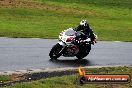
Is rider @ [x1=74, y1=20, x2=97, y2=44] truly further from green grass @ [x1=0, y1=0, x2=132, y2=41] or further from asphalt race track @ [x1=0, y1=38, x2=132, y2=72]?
green grass @ [x1=0, y1=0, x2=132, y2=41]

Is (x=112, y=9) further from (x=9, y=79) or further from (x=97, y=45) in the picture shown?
(x=9, y=79)

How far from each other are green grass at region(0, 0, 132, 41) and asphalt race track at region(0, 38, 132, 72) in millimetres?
2555

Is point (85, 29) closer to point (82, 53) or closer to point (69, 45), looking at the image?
point (69, 45)

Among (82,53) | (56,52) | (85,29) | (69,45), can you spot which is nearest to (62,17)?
(82,53)

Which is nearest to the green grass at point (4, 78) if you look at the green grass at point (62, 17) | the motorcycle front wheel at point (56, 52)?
the motorcycle front wheel at point (56, 52)

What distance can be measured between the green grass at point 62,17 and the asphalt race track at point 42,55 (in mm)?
2555

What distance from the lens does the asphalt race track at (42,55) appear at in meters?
17.8

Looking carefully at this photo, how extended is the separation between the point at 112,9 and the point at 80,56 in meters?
25.7

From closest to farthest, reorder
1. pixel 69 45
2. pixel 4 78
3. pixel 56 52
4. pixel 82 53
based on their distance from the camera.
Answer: pixel 4 78, pixel 56 52, pixel 69 45, pixel 82 53

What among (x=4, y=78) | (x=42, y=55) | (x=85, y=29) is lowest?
(x=4, y=78)

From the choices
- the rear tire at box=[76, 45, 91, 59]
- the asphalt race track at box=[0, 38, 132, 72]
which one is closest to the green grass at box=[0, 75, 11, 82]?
the asphalt race track at box=[0, 38, 132, 72]

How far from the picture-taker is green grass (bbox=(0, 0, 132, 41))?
28.5 metres

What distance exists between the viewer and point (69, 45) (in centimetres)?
1925

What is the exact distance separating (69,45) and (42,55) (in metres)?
1.40
